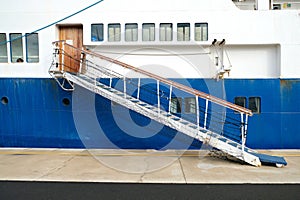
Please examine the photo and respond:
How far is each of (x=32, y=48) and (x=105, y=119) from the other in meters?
3.34

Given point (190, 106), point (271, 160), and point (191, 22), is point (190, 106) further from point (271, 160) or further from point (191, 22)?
point (271, 160)

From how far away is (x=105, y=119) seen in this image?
835 centimetres

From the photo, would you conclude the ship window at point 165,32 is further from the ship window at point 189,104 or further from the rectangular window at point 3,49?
the rectangular window at point 3,49

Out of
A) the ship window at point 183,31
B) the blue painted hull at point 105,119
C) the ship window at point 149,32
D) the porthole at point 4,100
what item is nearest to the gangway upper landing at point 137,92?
the blue painted hull at point 105,119

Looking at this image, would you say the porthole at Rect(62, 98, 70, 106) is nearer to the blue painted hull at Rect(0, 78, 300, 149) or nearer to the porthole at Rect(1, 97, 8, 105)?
the blue painted hull at Rect(0, 78, 300, 149)

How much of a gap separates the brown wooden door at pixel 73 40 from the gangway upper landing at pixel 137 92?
31mm

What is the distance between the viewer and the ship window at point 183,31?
325 inches

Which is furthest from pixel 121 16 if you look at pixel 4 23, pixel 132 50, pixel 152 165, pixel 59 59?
pixel 152 165

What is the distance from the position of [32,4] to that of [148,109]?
5183mm

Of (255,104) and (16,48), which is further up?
(16,48)

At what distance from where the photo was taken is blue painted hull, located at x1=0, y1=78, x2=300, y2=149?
8133 mm

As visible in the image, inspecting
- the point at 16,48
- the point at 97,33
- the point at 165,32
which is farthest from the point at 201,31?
the point at 16,48

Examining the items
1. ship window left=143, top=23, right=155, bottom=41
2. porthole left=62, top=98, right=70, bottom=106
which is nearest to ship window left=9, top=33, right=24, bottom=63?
porthole left=62, top=98, right=70, bottom=106

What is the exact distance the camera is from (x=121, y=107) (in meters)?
8.28
